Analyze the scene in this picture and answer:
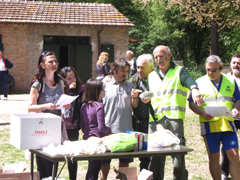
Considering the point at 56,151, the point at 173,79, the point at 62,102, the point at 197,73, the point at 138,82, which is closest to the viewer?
the point at 56,151

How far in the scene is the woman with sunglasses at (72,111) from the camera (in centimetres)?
468

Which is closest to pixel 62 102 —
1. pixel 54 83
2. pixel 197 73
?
pixel 54 83

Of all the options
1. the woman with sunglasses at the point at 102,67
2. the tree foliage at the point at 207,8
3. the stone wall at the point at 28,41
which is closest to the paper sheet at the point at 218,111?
the tree foliage at the point at 207,8

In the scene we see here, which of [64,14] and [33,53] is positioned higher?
[64,14]

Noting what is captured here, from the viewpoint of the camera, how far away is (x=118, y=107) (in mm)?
4559

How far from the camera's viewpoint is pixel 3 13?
60.6 feet

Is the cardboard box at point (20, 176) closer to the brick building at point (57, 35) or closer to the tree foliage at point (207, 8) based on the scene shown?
the tree foliage at point (207, 8)

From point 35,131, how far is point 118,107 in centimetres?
131

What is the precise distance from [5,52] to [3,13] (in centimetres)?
202

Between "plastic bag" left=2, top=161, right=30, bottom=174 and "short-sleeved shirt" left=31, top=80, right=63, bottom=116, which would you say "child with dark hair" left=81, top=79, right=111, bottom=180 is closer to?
"short-sleeved shirt" left=31, top=80, right=63, bottom=116

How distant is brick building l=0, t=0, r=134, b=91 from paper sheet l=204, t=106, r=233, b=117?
14.8 metres

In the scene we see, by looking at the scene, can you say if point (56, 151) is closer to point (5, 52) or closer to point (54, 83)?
point (54, 83)

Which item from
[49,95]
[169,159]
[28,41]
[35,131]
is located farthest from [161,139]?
[28,41]

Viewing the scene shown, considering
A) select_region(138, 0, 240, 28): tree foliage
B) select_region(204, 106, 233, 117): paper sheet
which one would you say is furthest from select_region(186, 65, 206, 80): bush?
select_region(204, 106, 233, 117): paper sheet
